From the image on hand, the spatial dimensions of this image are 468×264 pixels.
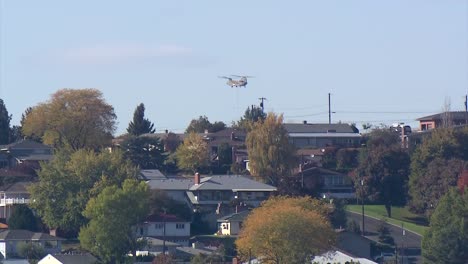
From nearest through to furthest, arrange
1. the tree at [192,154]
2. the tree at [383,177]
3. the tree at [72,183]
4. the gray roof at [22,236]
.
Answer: the gray roof at [22,236] < the tree at [72,183] < the tree at [383,177] < the tree at [192,154]

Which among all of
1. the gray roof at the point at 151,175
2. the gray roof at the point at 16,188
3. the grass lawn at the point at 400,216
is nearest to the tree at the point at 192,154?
the gray roof at the point at 151,175

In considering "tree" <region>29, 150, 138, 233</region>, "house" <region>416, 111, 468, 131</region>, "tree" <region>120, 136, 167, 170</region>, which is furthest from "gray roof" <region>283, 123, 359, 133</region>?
"tree" <region>29, 150, 138, 233</region>

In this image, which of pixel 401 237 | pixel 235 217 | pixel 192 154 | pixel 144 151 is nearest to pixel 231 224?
pixel 235 217

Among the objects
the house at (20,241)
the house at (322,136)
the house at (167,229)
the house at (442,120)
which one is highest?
the house at (442,120)

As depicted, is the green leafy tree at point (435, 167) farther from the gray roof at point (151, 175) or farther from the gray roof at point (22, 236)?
the gray roof at point (22, 236)

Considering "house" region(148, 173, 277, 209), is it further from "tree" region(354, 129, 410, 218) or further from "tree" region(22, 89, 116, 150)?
"tree" region(22, 89, 116, 150)
